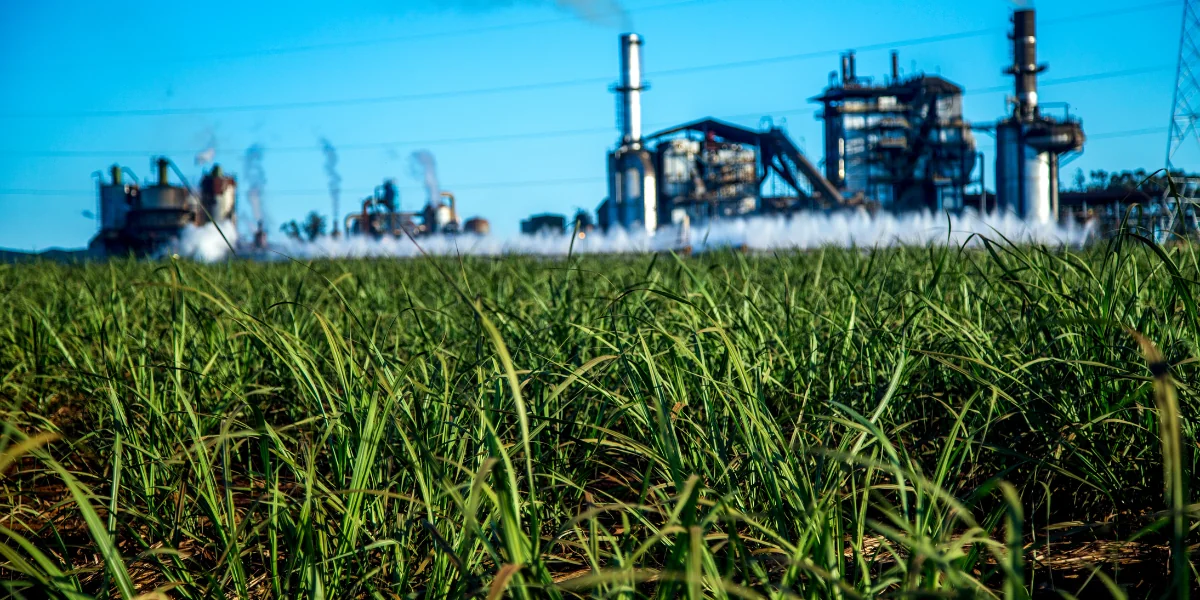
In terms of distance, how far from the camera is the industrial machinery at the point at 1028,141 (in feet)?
140

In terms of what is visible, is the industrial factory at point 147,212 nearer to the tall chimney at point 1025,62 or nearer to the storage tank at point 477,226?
the storage tank at point 477,226

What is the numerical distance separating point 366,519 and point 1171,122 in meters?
29.8

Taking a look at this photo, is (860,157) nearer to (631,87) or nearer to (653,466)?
(631,87)

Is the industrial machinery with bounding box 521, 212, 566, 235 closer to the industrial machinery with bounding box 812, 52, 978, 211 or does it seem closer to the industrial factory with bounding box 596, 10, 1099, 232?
the industrial factory with bounding box 596, 10, 1099, 232

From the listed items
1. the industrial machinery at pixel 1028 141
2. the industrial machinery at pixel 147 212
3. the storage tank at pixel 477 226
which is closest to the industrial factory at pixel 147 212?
the industrial machinery at pixel 147 212

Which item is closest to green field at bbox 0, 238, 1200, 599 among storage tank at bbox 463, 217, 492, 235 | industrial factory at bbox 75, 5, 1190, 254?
industrial factory at bbox 75, 5, 1190, 254

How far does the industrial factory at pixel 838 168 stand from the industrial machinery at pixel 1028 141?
1.9 inches

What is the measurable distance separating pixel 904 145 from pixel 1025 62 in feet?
22.2

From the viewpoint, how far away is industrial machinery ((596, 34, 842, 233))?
153 ft

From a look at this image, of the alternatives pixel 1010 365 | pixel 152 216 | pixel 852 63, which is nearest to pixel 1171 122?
pixel 852 63

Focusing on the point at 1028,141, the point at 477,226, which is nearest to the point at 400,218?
the point at 477,226

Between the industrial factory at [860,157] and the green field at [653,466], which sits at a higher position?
the industrial factory at [860,157]

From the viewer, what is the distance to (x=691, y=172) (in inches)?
1884

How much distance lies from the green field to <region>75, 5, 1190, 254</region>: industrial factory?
136 ft
